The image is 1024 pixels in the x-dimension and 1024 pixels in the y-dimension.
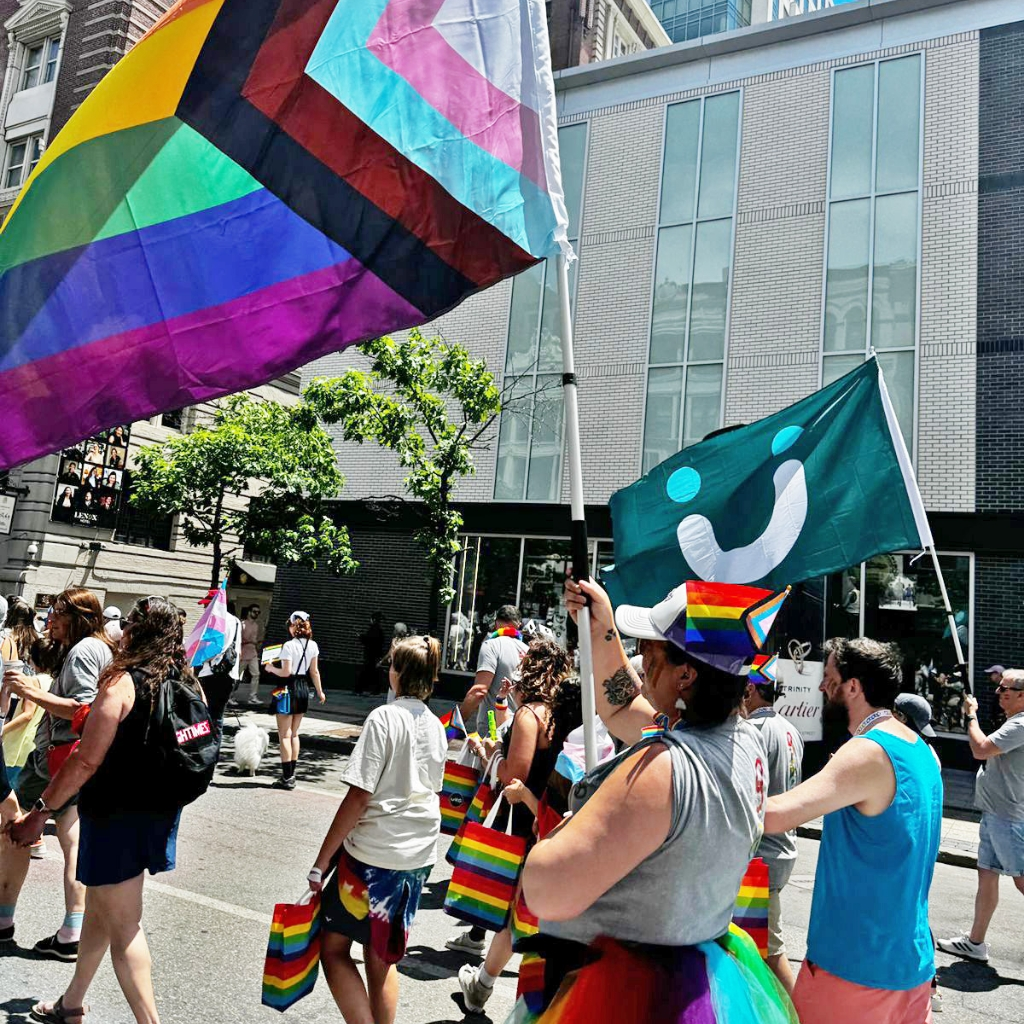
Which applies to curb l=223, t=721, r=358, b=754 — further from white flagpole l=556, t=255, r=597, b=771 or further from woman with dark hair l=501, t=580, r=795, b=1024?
woman with dark hair l=501, t=580, r=795, b=1024

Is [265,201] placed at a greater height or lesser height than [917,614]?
greater

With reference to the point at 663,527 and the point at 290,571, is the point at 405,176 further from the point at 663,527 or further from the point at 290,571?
the point at 290,571

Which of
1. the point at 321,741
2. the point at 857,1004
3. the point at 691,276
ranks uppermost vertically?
the point at 691,276

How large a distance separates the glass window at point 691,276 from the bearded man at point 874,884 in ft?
48.3

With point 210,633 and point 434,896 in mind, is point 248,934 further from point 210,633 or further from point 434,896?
point 210,633

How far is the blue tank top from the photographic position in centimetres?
283

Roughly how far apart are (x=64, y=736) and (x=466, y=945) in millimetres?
2717

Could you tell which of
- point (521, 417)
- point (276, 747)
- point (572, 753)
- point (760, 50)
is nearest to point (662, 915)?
point (572, 753)

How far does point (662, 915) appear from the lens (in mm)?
1879

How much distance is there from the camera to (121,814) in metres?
3.70

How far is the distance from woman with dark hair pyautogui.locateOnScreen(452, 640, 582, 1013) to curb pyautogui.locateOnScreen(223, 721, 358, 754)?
8776 millimetres

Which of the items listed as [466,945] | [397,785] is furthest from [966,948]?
[397,785]

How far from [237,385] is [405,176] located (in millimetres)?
1049

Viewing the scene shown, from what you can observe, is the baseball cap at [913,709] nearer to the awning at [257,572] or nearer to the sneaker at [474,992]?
the sneaker at [474,992]
